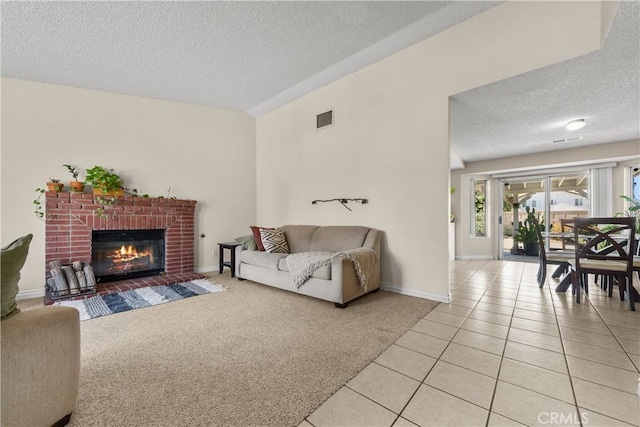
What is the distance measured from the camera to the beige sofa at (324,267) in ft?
9.01

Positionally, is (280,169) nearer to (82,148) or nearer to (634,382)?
(82,148)

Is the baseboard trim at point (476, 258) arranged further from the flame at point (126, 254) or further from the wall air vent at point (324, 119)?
the flame at point (126, 254)

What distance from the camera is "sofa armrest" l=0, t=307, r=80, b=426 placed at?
0.99 meters

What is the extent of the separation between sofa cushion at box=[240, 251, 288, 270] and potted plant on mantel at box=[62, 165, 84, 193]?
230 centimetres

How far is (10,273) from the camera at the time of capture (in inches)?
41.9

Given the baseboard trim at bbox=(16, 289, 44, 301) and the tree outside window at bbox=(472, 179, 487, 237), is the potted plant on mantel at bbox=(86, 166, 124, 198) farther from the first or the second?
the tree outside window at bbox=(472, 179, 487, 237)

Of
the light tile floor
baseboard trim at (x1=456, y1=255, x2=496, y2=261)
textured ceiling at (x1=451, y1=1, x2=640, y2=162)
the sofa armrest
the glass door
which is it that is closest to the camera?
the sofa armrest

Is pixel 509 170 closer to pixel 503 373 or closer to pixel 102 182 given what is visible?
pixel 503 373

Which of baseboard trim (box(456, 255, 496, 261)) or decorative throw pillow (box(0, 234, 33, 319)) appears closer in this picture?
decorative throw pillow (box(0, 234, 33, 319))

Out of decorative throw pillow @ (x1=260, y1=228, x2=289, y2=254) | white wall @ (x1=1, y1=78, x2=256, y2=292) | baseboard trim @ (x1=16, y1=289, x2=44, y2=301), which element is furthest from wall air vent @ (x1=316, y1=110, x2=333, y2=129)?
baseboard trim @ (x1=16, y1=289, x2=44, y2=301)

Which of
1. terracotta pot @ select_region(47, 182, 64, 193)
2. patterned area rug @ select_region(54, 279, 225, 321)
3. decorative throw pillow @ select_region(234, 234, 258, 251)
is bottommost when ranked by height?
patterned area rug @ select_region(54, 279, 225, 321)

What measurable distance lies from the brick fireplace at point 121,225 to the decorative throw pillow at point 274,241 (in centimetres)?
125

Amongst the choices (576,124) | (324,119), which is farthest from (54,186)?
(576,124)

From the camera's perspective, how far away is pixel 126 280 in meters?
3.84
